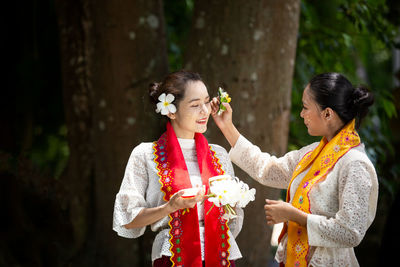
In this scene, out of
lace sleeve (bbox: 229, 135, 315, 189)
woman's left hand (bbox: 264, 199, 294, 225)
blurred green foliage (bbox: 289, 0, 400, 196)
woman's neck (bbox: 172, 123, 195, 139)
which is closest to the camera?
woman's left hand (bbox: 264, 199, 294, 225)

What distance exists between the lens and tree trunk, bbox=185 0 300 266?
12.3 ft

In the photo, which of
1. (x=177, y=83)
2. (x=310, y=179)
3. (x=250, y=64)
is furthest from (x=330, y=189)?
(x=250, y=64)

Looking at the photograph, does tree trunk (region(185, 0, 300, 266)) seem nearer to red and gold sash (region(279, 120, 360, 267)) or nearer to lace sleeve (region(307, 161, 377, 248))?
red and gold sash (region(279, 120, 360, 267))

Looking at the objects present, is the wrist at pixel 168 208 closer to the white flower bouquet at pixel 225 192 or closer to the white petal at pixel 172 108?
the white flower bouquet at pixel 225 192

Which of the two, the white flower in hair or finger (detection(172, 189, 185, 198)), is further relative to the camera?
the white flower in hair

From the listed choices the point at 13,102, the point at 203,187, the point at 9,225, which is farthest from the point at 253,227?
the point at 13,102

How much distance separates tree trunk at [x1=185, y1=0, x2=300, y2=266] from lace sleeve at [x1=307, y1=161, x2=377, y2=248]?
128cm

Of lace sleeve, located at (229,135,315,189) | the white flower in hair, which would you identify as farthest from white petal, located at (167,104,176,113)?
lace sleeve, located at (229,135,315,189)

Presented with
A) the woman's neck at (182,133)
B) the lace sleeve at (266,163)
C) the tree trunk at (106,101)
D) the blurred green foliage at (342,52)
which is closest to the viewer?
the woman's neck at (182,133)

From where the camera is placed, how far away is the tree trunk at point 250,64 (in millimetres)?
3756

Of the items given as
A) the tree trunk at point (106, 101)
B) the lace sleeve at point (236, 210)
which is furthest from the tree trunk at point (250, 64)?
the lace sleeve at point (236, 210)

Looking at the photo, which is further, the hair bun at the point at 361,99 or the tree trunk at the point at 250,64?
the tree trunk at the point at 250,64

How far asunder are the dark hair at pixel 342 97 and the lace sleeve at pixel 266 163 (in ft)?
1.24

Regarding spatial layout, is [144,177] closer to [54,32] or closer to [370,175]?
[370,175]
